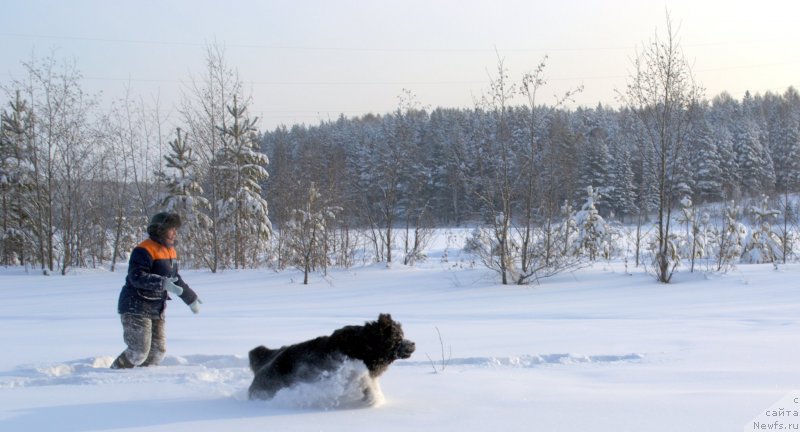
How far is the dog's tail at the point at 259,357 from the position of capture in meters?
4.53

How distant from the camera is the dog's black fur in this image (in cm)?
405

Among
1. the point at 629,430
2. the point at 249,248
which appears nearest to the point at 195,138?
the point at 249,248

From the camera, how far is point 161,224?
5.90 m

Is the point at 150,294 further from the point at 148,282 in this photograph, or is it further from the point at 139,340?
the point at 139,340

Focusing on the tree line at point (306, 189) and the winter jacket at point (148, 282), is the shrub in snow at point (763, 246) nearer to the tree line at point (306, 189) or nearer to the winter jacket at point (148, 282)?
the tree line at point (306, 189)

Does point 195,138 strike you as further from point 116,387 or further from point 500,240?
point 116,387

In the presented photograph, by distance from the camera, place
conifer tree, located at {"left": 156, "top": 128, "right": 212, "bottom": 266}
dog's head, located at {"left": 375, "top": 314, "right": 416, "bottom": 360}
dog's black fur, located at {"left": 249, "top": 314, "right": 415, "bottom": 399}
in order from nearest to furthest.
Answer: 1. dog's black fur, located at {"left": 249, "top": 314, "right": 415, "bottom": 399}
2. dog's head, located at {"left": 375, "top": 314, "right": 416, "bottom": 360}
3. conifer tree, located at {"left": 156, "top": 128, "right": 212, "bottom": 266}

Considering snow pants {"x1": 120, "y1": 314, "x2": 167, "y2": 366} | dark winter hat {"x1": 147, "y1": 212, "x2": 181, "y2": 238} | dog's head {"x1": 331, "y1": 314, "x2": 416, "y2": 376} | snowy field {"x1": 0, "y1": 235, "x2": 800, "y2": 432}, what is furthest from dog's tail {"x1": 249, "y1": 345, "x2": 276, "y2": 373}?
dark winter hat {"x1": 147, "y1": 212, "x2": 181, "y2": 238}

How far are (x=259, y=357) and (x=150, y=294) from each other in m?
1.94

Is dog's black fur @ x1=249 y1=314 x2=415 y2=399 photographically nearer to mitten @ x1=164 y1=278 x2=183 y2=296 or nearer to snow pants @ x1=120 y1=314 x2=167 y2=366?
mitten @ x1=164 y1=278 x2=183 y2=296

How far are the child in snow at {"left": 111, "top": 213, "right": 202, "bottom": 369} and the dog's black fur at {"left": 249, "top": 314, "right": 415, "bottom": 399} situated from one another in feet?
6.43

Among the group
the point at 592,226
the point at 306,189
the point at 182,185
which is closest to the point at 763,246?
the point at 592,226

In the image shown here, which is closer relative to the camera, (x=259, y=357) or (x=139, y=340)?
(x=259, y=357)

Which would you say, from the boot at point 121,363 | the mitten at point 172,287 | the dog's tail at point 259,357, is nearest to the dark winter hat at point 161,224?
the mitten at point 172,287
